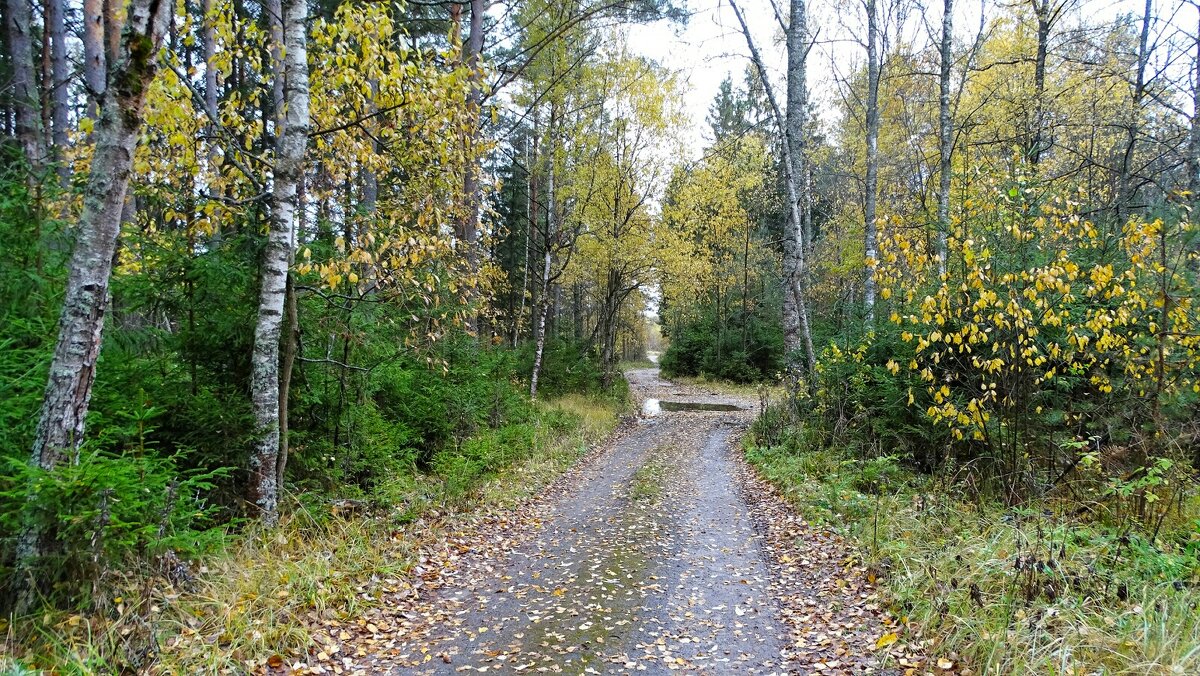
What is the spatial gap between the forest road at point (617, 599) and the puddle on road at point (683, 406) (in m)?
11.8

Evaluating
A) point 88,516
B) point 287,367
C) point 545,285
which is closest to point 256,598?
point 88,516

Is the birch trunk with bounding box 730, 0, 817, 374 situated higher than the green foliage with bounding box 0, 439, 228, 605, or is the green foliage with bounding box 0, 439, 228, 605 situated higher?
the birch trunk with bounding box 730, 0, 817, 374

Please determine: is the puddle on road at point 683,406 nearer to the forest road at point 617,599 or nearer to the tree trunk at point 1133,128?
the forest road at point 617,599

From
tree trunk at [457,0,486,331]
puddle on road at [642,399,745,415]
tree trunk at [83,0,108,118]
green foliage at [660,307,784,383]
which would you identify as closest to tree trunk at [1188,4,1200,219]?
tree trunk at [457,0,486,331]

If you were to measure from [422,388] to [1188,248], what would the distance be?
30.8ft

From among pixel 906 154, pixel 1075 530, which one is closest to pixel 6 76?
pixel 1075 530

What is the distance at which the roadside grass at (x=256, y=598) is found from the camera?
324 cm

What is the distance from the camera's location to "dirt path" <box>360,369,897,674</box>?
4133 millimetres

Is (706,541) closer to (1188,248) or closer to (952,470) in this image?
(952,470)

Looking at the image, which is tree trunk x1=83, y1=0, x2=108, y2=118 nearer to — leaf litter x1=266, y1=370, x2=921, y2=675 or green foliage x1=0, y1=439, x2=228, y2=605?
green foliage x1=0, y1=439, x2=228, y2=605

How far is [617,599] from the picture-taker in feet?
16.8

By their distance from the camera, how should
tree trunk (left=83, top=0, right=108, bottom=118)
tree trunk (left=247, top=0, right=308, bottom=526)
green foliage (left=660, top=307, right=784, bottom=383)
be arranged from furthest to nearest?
green foliage (left=660, top=307, right=784, bottom=383), tree trunk (left=83, top=0, right=108, bottom=118), tree trunk (left=247, top=0, right=308, bottom=526)

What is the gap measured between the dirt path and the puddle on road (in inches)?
469

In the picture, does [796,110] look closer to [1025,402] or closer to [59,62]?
[1025,402]
